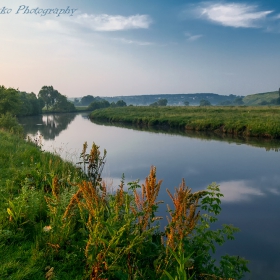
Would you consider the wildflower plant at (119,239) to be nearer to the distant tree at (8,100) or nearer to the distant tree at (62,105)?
the distant tree at (8,100)

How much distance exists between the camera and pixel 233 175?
1577cm

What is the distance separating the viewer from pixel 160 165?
58.6ft

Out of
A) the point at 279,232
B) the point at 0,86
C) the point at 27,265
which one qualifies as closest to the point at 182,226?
the point at 27,265

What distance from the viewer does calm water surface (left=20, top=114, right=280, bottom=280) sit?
308 inches

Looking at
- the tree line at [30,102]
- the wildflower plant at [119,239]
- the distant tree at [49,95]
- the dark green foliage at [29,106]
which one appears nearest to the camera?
the wildflower plant at [119,239]

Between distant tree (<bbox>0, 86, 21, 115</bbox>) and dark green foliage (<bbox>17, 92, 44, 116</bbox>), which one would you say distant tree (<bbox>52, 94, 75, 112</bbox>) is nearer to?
dark green foliage (<bbox>17, 92, 44, 116</bbox>)

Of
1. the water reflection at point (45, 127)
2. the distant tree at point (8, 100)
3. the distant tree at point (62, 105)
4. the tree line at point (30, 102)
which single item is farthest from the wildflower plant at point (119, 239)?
the distant tree at point (62, 105)

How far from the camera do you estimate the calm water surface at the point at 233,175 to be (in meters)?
7.83

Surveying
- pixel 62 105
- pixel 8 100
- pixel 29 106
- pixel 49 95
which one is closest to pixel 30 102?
pixel 29 106

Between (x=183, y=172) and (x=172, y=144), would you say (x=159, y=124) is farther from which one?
(x=183, y=172)

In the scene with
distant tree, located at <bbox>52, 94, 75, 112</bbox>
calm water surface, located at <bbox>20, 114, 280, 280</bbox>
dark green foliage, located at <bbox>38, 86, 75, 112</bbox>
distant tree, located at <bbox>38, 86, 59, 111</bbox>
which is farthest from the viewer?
distant tree, located at <bbox>38, 86, 59, 111</bbox>

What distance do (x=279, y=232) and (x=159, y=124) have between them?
39278 mm

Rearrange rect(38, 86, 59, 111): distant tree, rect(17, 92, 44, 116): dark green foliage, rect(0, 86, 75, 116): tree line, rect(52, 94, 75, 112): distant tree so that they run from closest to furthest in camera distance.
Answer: rect(0, 86, 75, 116): tree line
rect(17, 92, 44, 116): dark green foliage
rect(52, 94, 75, 112): distant tree
rect(38, 86, 59, 111): distant tree

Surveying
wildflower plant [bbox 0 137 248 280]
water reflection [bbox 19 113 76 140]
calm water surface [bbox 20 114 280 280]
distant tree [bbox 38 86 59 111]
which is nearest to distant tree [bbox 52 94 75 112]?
distant tree [bbox 38 86 59 111]
